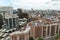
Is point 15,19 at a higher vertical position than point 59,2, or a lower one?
lower

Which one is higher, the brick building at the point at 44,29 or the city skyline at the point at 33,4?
the city skyline at the point at 33,4

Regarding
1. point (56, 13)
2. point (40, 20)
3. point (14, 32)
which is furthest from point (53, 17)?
point (14, 32)

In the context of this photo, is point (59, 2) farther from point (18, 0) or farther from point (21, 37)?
point (21, 37)

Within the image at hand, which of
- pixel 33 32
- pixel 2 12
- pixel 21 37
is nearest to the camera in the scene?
pixel 21 37

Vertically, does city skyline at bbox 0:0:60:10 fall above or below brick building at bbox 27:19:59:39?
above

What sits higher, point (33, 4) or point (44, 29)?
point (33, 4)

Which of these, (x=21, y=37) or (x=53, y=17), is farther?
(x=53, y=17)

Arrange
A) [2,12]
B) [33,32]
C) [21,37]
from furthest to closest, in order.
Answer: [2,12], [33,32], [21,37]

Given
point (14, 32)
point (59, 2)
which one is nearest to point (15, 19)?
point (14, 32)

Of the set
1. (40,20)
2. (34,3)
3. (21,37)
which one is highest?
(34,3)
